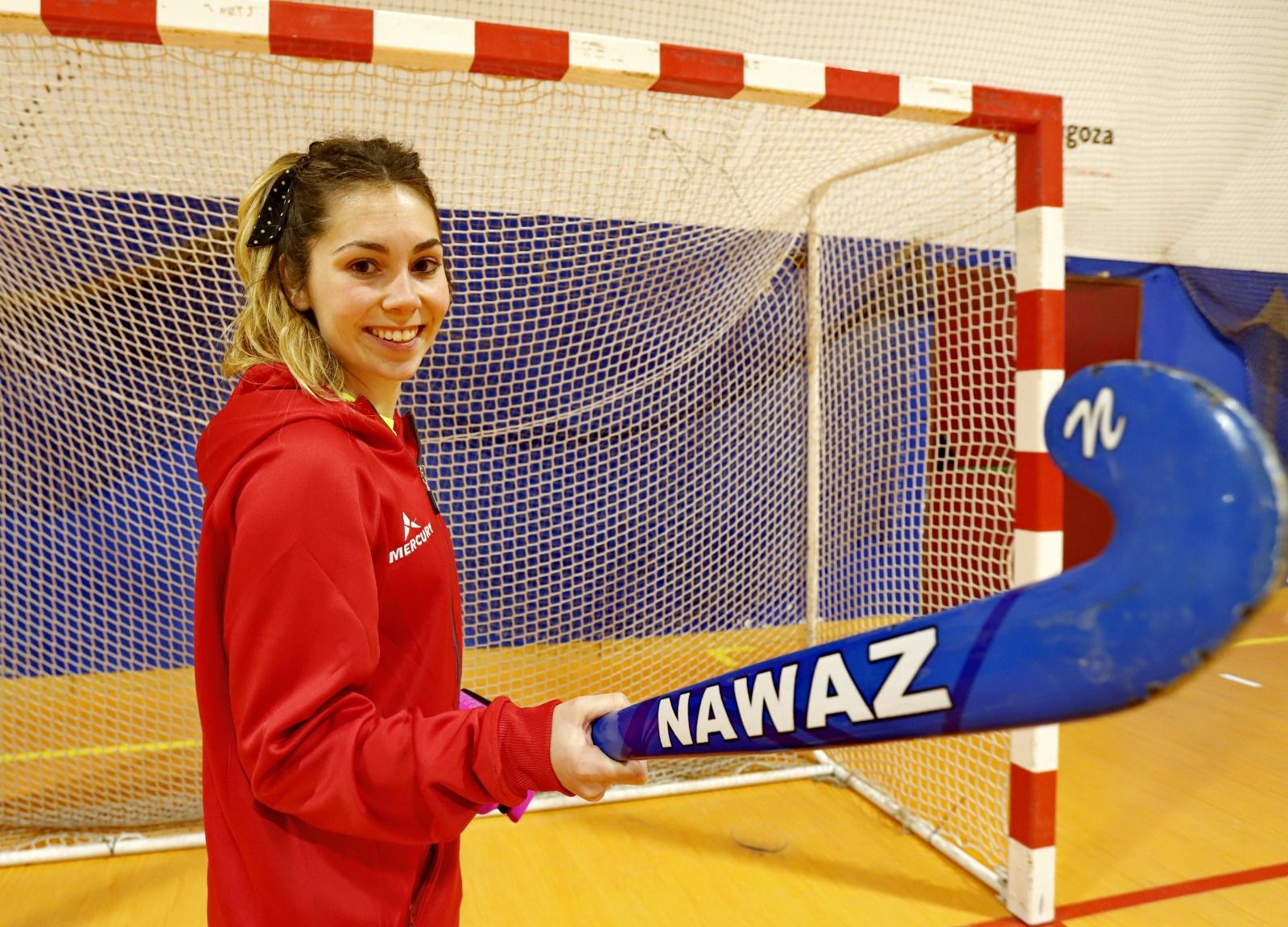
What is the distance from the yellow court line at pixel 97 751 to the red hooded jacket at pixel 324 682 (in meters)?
1.92

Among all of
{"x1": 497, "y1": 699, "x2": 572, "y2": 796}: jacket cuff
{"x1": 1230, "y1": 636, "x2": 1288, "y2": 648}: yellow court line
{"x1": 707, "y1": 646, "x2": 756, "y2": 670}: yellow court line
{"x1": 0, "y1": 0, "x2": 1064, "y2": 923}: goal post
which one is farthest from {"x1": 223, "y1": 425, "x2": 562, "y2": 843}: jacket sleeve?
{"x1": 1230, "y1": 636, "x2": 1288, "y2": 648}: yellow court line

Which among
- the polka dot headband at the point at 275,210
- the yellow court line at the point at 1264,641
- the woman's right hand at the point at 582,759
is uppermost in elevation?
the polka dot headband at the point at 275,210

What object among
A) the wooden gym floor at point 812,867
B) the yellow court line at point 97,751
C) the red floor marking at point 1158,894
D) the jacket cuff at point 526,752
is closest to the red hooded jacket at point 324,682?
the jacket cuff at point 526,752

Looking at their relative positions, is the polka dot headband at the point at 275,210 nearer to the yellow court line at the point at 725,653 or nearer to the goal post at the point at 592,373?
the goal post at the point at 592,373

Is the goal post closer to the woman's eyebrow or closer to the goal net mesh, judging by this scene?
the goal net mesh

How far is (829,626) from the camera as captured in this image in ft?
10.4

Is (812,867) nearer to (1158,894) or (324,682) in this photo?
(1158,894)

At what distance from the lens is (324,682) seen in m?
0.67

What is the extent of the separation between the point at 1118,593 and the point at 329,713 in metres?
0.56

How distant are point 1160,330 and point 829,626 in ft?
10.7

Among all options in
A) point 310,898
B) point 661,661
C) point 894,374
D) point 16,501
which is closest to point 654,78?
point 310,898

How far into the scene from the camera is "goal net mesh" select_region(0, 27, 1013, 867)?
224 cm

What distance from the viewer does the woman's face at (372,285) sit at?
34.7 inches

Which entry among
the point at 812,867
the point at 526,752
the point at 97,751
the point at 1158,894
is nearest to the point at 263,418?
the point at 526,752
